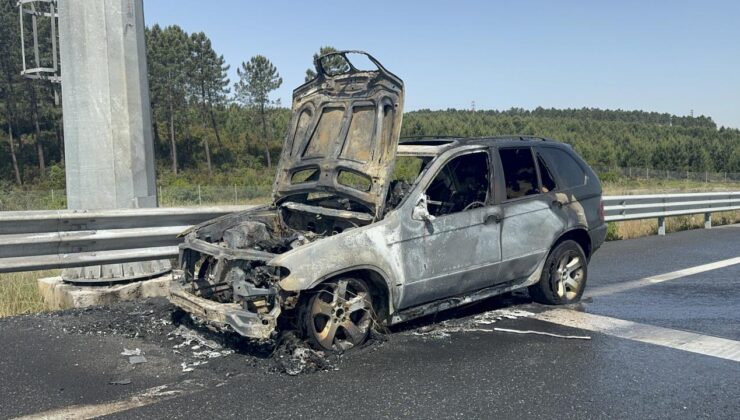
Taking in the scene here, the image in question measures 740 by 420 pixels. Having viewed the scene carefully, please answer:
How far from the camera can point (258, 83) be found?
70500 mm

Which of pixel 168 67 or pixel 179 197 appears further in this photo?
pixel 168 67

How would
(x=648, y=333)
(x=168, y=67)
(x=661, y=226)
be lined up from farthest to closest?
(x=168, y=67)
(x=661, y=226)
(x=648, y=333)

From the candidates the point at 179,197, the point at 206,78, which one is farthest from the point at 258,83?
the point at 179,197

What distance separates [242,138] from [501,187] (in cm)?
6930

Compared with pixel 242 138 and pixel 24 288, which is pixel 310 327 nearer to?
pixel 24 288

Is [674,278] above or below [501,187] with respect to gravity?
below

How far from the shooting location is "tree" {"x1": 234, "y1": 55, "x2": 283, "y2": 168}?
2750 inches

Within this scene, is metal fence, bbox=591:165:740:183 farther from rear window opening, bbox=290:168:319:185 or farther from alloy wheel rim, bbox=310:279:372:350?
alloy wheel rim, bbox=310:279:372:350

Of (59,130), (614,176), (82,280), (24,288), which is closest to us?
(82,280)

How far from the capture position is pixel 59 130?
203 feet

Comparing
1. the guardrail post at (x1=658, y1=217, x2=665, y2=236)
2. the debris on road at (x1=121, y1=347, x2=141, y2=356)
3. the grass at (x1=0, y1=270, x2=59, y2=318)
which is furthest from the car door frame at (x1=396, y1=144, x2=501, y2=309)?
the guardrail post at (x1=658, y1=217, x2=665, y2=236)

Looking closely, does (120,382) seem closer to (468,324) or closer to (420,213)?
(420,213)

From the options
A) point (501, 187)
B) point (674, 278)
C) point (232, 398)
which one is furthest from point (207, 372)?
point (674, 278)

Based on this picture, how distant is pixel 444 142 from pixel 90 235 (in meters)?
3.64
